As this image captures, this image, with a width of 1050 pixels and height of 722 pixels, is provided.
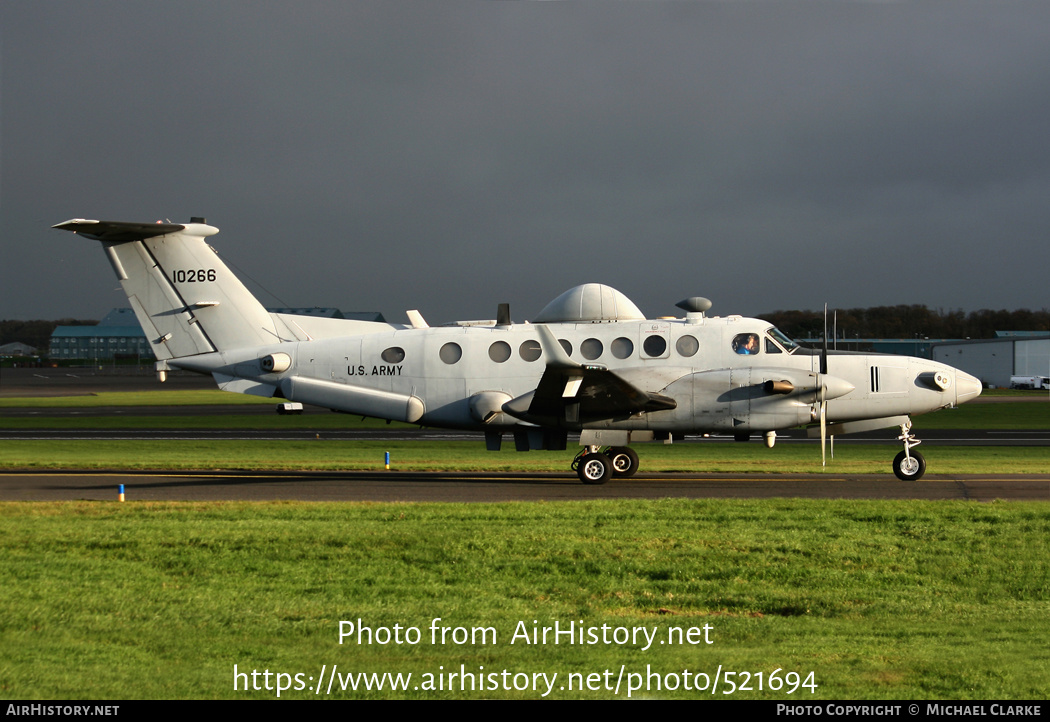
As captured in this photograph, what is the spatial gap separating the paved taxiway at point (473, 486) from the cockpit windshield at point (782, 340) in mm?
2941

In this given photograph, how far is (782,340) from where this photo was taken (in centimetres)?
2030

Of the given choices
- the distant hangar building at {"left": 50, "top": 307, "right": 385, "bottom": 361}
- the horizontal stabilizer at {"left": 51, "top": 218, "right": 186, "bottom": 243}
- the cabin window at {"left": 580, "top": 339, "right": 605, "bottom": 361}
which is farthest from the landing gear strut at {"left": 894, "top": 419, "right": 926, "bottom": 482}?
the distant hangar building at {"left": 50, "top": 307, "right": 385, "bottom": 361}

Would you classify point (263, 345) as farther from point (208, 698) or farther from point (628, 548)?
point (208, 698)

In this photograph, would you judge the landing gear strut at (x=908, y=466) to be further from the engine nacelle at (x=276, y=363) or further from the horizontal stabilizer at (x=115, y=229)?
the horizontal stabilizer at (x=115, y=229)

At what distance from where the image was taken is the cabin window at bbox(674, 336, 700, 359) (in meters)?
19.9

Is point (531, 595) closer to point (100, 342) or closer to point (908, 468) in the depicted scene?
point (908, 468)

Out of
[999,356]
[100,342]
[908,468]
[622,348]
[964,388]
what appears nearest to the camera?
[908,468]

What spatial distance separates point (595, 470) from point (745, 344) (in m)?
4.29

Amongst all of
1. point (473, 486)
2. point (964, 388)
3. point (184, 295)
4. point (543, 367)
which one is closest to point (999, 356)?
point (964, 388)

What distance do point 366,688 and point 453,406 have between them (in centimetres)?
1461

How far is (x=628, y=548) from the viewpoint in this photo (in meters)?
11.4

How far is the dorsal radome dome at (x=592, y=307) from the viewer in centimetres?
2067

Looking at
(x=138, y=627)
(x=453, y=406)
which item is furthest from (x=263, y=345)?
(x=138, y=627)

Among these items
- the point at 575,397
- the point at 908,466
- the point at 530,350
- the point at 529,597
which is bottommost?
the point at 529,597
